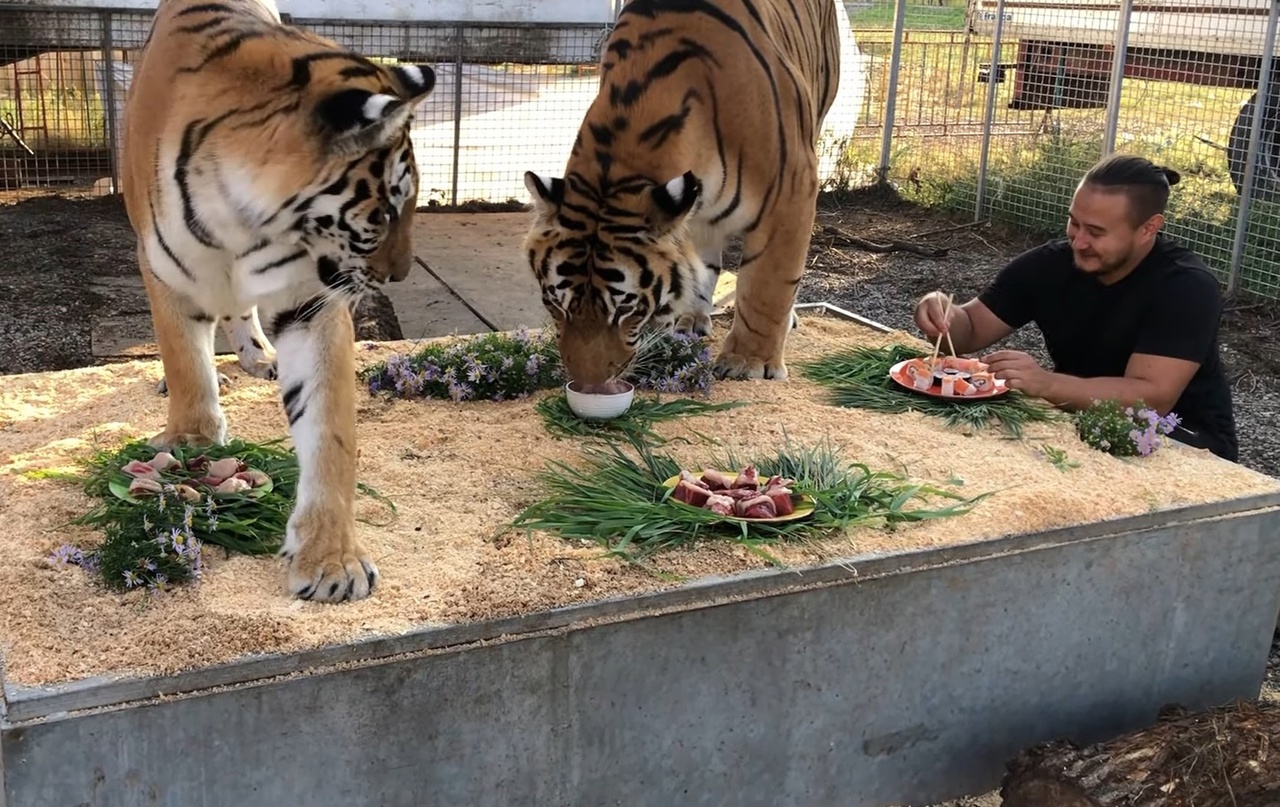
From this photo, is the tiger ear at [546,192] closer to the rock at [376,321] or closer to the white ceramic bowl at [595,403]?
the white ceramic bowl at [595,403]

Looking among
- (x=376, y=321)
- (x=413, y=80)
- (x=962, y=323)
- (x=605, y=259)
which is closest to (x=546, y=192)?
(x=605, y=259)

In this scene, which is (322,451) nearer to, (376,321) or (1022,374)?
(1022,374)

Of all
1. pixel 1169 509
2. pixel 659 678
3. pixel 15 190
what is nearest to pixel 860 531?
pixel 659 678

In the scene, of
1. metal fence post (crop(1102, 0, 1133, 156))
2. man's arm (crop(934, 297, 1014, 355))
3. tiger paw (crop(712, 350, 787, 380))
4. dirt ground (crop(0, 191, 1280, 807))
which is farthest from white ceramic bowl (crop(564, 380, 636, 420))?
metal fence post (crop(1102, 0, 1133, 156))

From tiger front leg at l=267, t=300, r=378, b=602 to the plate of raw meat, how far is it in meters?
0.78

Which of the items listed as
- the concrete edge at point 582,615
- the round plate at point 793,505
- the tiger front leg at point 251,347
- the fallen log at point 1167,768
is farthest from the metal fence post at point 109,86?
the fallen log at point 1167,768

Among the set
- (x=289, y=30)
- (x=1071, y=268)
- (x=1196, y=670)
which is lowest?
(x=1196, y=670)

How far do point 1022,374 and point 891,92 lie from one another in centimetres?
655

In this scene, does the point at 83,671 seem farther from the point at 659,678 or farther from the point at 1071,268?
the point at 1071,268

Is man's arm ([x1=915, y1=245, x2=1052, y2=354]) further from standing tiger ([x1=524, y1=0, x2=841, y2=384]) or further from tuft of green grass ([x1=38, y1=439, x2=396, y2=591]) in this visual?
tuft of green grass ([x1=38, y1=439, x2=396, y2=591])

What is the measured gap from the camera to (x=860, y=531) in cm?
300

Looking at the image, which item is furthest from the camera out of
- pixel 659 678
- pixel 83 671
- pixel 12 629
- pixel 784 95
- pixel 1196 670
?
pixel 784 95

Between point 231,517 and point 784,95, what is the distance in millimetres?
2301

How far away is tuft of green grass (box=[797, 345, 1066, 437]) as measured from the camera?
3.89 metres
